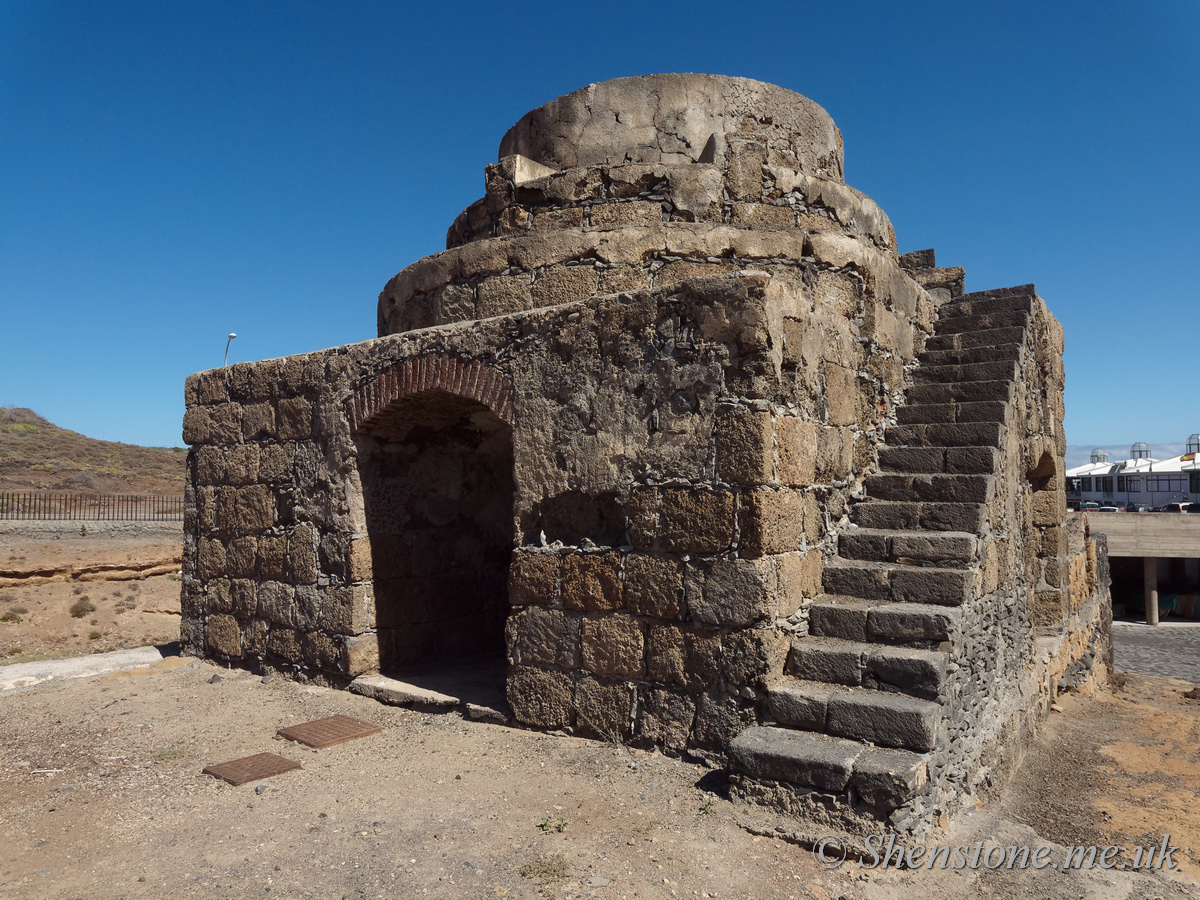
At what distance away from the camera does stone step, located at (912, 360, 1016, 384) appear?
18.1 feet

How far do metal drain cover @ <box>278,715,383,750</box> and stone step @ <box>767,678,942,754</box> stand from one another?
2.39 meters

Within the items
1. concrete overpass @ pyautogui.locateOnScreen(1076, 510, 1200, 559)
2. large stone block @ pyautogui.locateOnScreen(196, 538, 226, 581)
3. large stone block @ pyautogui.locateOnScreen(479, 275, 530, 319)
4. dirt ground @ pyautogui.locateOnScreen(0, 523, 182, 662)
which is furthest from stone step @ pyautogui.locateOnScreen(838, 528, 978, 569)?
concrete overpass @ pyautogui.locateOnScreen(1076, 510, 1200, 559)

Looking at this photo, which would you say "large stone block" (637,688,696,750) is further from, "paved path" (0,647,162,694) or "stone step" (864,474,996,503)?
"paved path" (0,647,162,694)

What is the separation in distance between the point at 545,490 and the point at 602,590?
2.24ft

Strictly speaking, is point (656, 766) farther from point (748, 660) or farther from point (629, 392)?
point (629, 392)

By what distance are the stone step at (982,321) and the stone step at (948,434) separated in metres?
1.36

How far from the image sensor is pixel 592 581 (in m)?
4.32

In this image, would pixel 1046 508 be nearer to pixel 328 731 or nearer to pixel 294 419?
pixel 328 731

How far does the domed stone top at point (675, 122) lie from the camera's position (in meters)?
5.96

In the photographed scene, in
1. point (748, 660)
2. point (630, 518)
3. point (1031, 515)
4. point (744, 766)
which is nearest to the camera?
point (744, 766)

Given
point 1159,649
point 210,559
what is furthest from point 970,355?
point 1159,649

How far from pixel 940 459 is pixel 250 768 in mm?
4330

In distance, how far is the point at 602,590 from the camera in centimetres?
428

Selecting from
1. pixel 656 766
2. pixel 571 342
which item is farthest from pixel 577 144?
pixel 656 766
